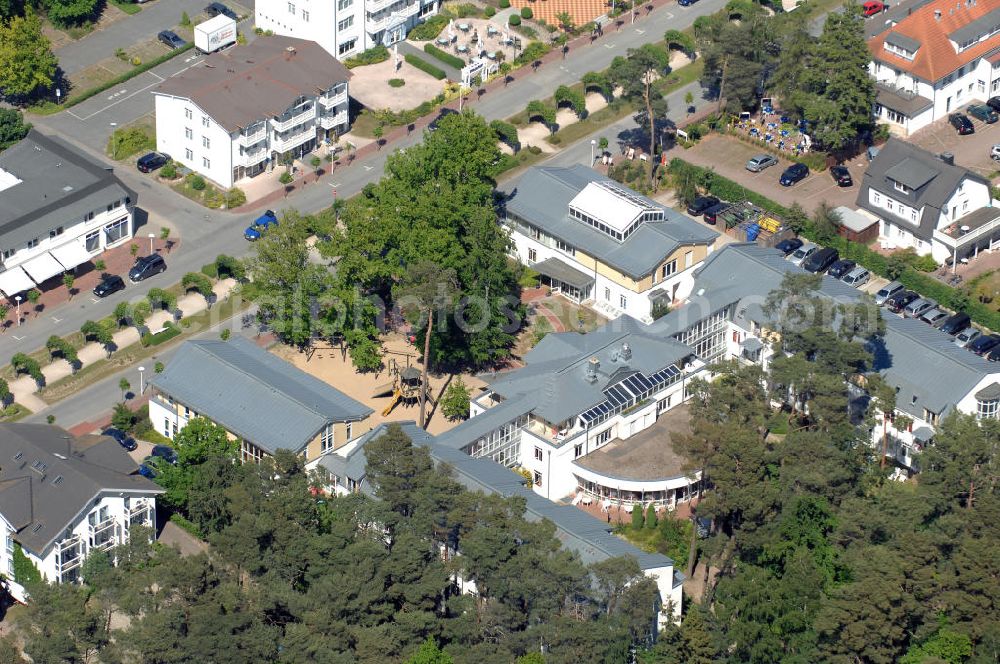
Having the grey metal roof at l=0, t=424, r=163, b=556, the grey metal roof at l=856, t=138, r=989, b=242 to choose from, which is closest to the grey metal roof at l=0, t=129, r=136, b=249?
the grey metal roof at l=0, t=424, r=163, b=556

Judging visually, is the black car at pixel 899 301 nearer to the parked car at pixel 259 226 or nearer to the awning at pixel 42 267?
the parked car at pixel 259 226

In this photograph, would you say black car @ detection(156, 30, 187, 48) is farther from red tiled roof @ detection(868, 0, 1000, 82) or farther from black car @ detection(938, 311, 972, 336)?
black car @ detection(938, 311, 972, 336)

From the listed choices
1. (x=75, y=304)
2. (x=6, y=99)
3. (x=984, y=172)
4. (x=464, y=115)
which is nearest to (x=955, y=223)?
(x=984, y=172)

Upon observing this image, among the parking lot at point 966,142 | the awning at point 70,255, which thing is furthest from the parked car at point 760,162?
the awning at point 70,255

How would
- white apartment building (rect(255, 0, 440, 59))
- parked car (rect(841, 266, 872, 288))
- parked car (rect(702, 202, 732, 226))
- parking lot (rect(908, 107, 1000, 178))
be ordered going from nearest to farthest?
parked car (rect(841, 266, 872, 288)) < parked car (rect(702, 202, 732, 226)) < parking lot (rect(908, 107, 1000, 178)) < white apartment building (rect(255, 0, 440, 59))

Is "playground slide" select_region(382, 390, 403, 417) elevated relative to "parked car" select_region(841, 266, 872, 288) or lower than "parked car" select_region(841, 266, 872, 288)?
lower

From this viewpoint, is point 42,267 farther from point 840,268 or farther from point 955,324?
point 955,324

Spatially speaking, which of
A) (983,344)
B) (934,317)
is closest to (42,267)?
(934,317)
